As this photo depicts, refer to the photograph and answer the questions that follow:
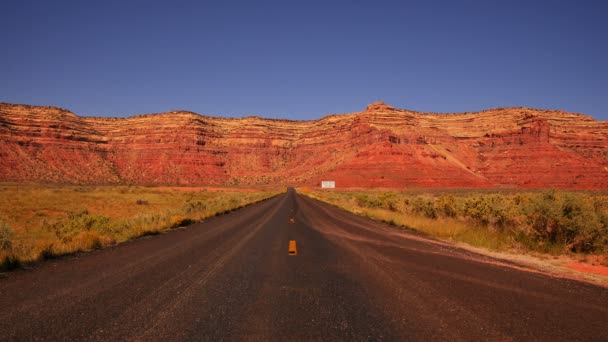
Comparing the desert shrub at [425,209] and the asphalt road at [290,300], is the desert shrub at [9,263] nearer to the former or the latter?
the asphalt road at [290,300]

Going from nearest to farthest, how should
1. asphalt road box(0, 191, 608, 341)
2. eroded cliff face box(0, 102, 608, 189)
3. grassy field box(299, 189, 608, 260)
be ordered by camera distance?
asphalt road box(0, 191, 608, 341)
grassy field box(299, 189, 608, 260)
eroded cliff face box(0, 102, 608, 189)

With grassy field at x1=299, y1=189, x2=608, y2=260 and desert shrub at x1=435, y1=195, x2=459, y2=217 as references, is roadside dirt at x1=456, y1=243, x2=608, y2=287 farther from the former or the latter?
desert shrub at x1=435, y1=195, x2=459, y2=217

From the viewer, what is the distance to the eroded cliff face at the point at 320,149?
4013 inches

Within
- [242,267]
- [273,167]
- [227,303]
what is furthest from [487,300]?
[273,167]

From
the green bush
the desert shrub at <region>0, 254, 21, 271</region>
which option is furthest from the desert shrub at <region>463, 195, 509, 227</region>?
the desert shrub at <region>0, 254, 21, 271</region>

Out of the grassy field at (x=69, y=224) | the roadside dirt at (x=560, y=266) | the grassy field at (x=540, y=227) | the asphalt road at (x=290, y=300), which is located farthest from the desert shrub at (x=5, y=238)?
the grassy field at (x=540, y=227)

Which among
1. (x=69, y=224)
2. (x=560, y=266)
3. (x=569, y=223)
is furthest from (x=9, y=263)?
(x=569, y=223)

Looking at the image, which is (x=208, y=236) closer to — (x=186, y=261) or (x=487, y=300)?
(x=186, y=261)

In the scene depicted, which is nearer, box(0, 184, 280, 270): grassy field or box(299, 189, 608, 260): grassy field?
box(0, 184, 280, 270): grassy field

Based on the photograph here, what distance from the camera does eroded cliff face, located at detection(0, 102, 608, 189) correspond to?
102 m

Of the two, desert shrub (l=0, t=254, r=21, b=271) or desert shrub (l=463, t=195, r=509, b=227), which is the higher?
desert shrub (l=463, t=195, r=509, b=227)

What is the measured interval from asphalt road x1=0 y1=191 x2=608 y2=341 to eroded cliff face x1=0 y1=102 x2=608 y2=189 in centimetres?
9088

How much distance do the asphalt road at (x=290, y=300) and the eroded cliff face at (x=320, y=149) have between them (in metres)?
90.9

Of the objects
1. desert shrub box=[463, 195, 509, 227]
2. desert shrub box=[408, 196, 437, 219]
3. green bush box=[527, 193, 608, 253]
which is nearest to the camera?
green bush box=[527, 193, 608, 253]
